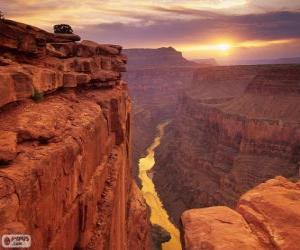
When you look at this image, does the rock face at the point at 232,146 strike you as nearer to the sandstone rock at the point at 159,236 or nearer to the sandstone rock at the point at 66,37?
the sandstone rock at the point at 159,236

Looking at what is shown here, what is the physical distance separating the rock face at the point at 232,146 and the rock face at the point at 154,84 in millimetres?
23684

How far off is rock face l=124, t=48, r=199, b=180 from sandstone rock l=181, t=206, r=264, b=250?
7767 centimetres

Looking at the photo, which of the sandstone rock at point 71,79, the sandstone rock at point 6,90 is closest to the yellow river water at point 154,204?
the sandstone rock at point 71,79

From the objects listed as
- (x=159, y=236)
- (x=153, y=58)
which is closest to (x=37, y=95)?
(x=159, y=236)

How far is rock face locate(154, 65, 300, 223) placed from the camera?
149 feet

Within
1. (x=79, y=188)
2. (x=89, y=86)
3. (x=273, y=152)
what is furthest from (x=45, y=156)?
(x=273, y=152)

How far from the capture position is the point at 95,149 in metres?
10.4

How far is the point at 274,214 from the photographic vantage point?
275 inches

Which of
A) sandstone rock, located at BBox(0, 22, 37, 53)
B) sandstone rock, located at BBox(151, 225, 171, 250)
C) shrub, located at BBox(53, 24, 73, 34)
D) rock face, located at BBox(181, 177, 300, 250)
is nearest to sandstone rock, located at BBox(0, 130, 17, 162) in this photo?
rock face, located at BBox(181, 177, 300, 250)

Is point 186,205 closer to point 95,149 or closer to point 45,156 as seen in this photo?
point 95,149

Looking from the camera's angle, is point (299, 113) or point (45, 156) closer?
point (45, 156)

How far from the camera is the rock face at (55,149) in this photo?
5.86 m

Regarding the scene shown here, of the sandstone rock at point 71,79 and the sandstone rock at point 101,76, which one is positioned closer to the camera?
the sandstone rock at point 71,79

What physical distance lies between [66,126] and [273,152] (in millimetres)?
43069
